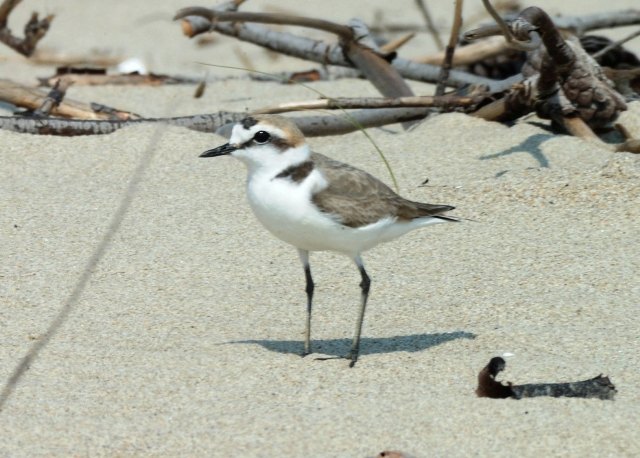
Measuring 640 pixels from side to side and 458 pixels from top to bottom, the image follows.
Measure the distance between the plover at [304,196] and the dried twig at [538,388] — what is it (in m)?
0.50

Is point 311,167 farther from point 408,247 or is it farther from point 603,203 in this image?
point 603,203

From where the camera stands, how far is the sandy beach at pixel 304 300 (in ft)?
10.2

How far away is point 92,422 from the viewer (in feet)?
10.3

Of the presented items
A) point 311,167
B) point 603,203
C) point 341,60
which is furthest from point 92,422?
point 341,60

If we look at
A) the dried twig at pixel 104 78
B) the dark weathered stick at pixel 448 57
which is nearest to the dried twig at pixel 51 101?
the dried twig at pixel 104 78

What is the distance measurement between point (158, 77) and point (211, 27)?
119 centimetres

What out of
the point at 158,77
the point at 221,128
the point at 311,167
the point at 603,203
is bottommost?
the point at 158,77

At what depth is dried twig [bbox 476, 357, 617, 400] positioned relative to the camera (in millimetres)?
3262

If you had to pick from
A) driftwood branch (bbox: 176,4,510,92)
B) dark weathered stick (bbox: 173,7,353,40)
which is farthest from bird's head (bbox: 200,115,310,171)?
driftwood branch (bbox: 176,4,510,92)

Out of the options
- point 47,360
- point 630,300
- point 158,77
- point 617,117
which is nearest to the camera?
point 47,360

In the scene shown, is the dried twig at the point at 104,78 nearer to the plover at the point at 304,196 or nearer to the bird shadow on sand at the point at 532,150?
the bird shadow on sand at the point at 532,150

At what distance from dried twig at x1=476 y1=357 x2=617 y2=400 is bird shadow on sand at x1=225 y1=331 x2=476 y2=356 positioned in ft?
1.49

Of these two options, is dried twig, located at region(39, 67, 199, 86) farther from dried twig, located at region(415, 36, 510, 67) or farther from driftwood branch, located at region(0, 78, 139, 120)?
dried twig, located at region(415, 36, 510, 67)

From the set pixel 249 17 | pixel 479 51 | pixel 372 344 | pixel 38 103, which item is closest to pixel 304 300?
pixel 372 344
